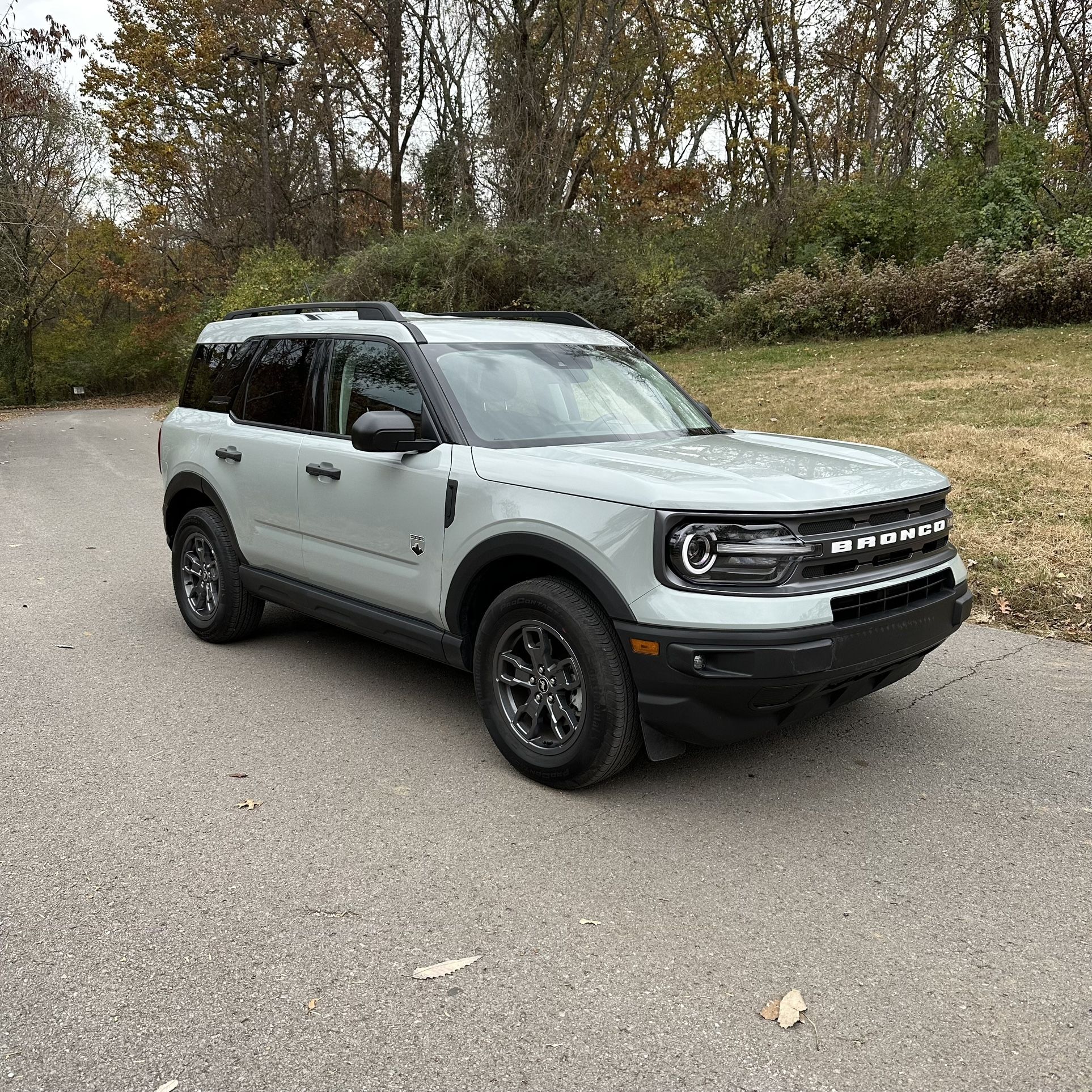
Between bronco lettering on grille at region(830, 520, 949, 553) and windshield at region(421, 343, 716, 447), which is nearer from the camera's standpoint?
bronco lettering on grille at region(830, 520, 949, 553)

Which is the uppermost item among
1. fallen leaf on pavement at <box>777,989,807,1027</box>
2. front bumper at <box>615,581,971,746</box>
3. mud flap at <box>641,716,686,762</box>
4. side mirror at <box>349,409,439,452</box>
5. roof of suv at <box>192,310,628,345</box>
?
roof of suv at <box>192,310,628,345</box>

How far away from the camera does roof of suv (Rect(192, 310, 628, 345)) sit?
4.89 meters

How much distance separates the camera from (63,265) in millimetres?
39156

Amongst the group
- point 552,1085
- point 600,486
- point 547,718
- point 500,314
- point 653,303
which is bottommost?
point 552,1085

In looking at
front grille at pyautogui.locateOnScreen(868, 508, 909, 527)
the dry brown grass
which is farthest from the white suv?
the dry brown grass

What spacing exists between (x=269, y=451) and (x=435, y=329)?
1.18m

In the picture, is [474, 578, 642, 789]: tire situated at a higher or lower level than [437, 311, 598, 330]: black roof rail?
lower

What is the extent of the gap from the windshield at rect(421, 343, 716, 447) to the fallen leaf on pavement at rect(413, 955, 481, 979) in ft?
7.14

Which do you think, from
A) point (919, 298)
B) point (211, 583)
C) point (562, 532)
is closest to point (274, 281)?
point (919, 298)

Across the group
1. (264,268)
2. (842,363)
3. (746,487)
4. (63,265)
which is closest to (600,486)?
(746,487)

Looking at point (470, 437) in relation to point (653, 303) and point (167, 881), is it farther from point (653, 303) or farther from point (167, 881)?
point (653, 303)

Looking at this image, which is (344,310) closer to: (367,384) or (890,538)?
(367,384)

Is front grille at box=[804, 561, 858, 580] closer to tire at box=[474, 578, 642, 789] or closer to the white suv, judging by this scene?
the white suv

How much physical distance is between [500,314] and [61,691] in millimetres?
2999
